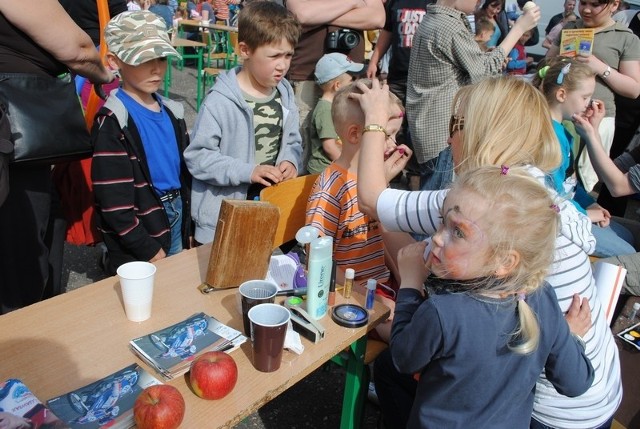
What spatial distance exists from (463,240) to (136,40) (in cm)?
181

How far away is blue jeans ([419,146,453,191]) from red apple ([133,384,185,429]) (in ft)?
8.55

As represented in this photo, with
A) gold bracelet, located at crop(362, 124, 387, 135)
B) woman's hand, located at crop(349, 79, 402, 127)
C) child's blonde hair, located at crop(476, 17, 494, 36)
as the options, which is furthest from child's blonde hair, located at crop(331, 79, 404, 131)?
child's blonde hair, located at crop(476, 17, 494, 36)

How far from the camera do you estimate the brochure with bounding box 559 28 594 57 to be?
3994 mm

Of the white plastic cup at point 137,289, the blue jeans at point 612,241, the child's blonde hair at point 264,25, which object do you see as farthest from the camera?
the blue jeans at point 612,241

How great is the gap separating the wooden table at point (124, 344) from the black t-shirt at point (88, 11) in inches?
86.3

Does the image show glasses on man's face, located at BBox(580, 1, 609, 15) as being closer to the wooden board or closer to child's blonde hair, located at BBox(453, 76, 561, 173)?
child's blonde hair, located at BBox(453, 76, 561, 173)

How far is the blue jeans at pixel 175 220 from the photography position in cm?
259

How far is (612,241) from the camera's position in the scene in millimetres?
3023

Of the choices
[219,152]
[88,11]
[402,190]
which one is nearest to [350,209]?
[402,190]

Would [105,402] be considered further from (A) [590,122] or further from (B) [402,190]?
(A) [590,122]

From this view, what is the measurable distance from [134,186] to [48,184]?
35 cm

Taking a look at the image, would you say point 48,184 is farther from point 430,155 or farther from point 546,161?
point 430,155

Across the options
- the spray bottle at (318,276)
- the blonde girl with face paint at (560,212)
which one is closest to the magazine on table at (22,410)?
the spray bottle at (318,276)

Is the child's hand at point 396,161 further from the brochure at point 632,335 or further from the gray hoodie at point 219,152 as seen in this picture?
the brochure at point 632,335
